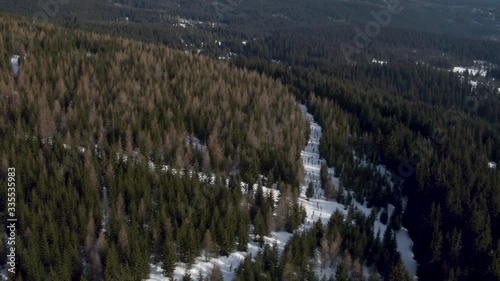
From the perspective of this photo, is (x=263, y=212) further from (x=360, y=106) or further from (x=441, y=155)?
(x=360, y=106)

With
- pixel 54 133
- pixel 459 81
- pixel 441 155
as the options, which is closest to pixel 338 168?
pixel 441 155

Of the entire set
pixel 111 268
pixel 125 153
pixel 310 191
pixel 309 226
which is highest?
pixel 125 153

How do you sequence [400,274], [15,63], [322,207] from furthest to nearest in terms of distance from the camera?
[15,63] < [322,207] < [400,274]

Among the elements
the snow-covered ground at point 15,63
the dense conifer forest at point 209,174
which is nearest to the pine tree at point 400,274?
the dense conifer forest at point 209,174

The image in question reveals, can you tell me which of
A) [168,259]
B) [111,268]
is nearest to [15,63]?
[111,268]

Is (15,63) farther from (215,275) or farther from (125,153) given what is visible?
(215,275)

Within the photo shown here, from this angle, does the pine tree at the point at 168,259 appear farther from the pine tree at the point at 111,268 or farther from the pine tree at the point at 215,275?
the pine tree at the point at 111,268

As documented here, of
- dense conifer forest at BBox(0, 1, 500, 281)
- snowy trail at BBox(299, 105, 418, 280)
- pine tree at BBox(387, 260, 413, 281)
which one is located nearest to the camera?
dense conifer forest at BBox(0, 1, 500, 281)

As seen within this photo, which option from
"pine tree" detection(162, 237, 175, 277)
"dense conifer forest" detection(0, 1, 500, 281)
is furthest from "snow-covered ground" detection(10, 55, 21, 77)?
"pine tree" detection(162, 237, 175, 277)

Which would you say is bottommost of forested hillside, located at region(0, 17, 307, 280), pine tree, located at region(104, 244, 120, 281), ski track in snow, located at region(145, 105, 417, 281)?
ski track in snow, located at region(145, 105, 417, 281)

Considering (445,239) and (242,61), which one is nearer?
(445,239)

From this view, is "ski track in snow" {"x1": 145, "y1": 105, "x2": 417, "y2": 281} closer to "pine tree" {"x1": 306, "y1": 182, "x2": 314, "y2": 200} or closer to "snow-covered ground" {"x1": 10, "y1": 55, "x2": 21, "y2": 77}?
"pine tree" {"x1": 306, "y1": 182, "x2": 314, "y2": 200}
